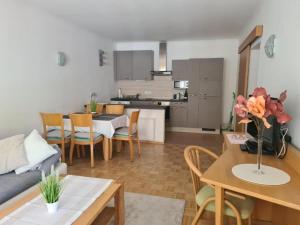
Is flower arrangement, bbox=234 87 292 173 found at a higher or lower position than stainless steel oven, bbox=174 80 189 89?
lower

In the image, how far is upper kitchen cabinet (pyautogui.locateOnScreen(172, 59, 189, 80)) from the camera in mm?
5762

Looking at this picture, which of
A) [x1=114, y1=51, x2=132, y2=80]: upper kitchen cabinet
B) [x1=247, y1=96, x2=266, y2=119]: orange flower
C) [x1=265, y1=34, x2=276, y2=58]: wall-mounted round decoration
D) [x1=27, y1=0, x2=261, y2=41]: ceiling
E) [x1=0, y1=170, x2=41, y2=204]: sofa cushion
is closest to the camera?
[x1=247, y1=96, x2=266, y2=119]: orange flower

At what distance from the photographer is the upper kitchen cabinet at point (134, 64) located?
6.08 m

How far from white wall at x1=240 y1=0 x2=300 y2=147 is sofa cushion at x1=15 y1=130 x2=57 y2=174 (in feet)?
7.59

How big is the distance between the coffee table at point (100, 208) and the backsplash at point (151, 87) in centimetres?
458

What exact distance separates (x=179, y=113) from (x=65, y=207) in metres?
4.64

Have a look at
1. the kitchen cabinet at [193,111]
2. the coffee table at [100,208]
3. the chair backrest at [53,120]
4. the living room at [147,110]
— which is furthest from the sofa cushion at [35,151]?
the kitchen cabinet at [193,111]

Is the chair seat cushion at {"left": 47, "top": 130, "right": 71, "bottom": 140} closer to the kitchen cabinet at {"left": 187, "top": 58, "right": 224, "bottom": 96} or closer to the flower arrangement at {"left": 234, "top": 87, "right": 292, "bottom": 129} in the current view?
the flower arrangement at {"left": 234, "top": 87, "right": 292, "bottom": 129}

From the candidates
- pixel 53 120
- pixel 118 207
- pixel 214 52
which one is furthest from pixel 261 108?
pixel 214 52

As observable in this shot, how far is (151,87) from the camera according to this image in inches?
251

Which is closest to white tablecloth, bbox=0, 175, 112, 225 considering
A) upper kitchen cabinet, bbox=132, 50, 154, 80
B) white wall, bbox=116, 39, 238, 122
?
upper kitchen cabinet, bbox=132, 50, 154, 80

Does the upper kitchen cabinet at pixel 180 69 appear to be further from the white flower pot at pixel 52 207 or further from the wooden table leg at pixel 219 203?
the white flower pot at pixel 52 207

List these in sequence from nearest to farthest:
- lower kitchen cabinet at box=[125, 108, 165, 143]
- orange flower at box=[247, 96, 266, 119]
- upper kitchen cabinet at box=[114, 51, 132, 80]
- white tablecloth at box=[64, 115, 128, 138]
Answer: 1. orange flower at box=[247, 96, 266, 119]
2. white tablecloth at box=[64, 115, 128, 138]
3. lower kitchen cabinet at box=[125, 108, 165, 143]
4. upper kitchen cabinet at box=[114, 51, 132, 80]

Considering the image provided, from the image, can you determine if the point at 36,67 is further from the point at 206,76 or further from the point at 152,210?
the point at 206,76
